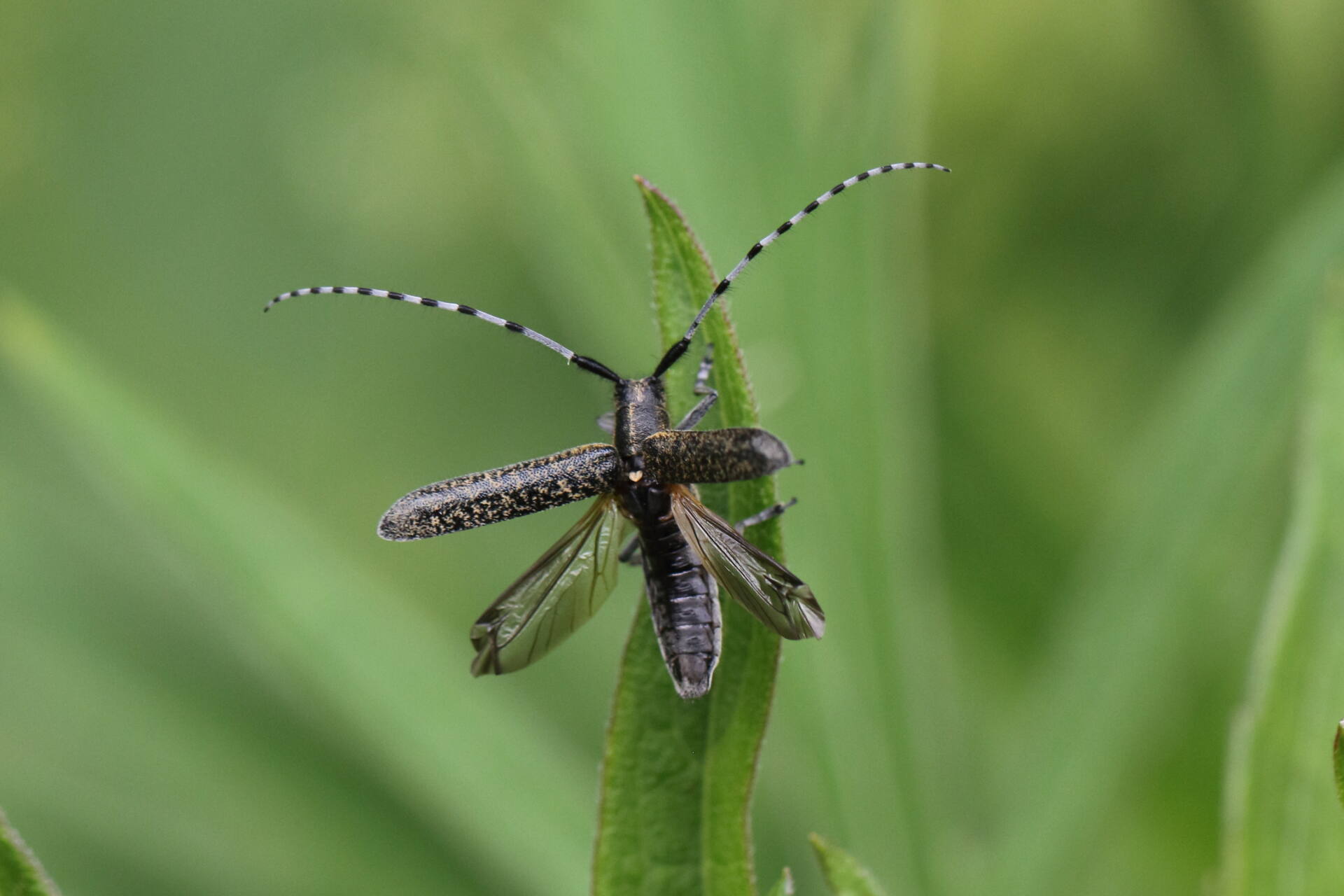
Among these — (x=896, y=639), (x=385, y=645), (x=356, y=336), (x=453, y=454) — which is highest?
(x=356, y=336)

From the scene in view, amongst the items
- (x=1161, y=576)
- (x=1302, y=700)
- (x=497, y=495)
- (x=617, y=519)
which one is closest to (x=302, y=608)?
(x=497, y=495)

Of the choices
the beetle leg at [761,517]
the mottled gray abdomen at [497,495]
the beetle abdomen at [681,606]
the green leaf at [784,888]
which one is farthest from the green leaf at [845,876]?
the mottled gray abdomen at [497,495]

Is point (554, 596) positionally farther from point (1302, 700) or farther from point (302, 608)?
point (1302, 700)

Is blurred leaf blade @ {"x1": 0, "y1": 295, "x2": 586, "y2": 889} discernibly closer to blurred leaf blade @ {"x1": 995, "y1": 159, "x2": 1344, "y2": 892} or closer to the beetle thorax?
the beetle thorax

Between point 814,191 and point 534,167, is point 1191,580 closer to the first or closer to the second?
point 814,191

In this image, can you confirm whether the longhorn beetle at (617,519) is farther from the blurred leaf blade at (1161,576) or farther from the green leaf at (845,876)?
the blurred leaf blade at (1161,576)

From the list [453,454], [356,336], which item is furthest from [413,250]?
[453,454]
